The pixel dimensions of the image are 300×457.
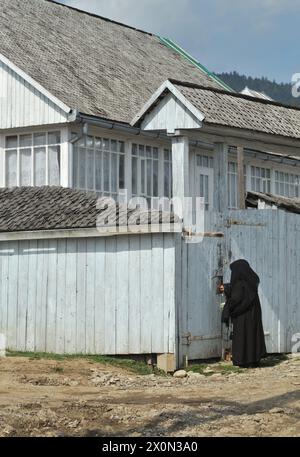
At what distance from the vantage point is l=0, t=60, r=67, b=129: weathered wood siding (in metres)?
22.5

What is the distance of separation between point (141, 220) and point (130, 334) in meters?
1.87

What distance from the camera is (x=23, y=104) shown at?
2306cm

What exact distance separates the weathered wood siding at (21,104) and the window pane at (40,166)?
65cm

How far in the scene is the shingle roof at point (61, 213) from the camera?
16688 mm

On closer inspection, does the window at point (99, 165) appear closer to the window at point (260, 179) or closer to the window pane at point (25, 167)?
the window pane at point (25, 167)

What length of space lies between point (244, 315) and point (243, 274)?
68cm

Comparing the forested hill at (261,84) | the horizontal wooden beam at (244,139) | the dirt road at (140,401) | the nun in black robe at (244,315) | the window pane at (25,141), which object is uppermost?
the forested hill at (261,84)

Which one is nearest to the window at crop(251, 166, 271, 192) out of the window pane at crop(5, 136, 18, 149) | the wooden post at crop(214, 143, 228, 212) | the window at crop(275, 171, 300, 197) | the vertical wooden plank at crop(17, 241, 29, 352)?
the window at crop(275, 171, 300, 197)

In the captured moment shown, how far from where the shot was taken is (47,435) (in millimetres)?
10211

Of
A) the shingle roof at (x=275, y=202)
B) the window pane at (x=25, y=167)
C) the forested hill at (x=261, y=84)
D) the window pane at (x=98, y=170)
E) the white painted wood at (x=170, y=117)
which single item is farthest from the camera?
the forested hill at (x=261, y=84)

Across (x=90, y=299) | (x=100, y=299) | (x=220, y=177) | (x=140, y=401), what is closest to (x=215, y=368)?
(x=100, y=299)

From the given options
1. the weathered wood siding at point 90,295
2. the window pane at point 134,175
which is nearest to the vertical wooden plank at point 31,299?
the weathered wood siding at point 90,295

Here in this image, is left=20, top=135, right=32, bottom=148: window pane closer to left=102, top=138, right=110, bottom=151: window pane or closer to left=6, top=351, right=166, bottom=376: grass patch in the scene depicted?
left=102, top=138, right=110, bottom=151: window pane

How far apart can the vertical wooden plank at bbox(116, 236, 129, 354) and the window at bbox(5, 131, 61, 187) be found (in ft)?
19.6
